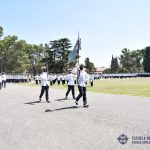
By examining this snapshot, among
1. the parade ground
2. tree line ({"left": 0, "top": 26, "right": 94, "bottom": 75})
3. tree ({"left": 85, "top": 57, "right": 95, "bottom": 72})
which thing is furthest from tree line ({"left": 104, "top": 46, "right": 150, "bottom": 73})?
the parade ground

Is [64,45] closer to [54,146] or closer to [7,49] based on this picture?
[7,49]

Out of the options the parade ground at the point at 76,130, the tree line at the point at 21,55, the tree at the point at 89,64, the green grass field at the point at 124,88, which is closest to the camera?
the parade ground at the point at 76,130

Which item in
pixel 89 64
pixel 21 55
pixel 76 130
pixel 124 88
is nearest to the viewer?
pixel 76 130

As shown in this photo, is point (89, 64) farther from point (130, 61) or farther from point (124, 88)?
point (124, 88)

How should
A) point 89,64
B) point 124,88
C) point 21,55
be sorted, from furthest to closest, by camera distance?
point 89,64 < point 21,55 < point 124,88

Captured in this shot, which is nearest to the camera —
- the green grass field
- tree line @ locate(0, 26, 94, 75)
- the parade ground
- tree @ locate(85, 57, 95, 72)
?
the parade ground

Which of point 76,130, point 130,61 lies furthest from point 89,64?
point 76,130

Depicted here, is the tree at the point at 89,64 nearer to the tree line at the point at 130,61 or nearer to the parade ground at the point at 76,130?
the tree line at the point at 130,61

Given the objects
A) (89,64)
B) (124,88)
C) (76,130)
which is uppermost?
(89,64)

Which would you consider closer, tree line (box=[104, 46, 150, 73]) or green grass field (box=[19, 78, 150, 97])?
green grass field (box=[19, 78, 150, 97])

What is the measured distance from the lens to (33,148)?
302 inches

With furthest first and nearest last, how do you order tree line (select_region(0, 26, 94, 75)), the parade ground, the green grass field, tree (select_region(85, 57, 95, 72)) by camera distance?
tree (select_region(85, 57, 95, 72)), tree line (select_region(0, 26, 94, 75)), the green grass field, the parade ground

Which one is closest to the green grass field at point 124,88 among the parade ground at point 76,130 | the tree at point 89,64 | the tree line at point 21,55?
the parade ground at point 76,130

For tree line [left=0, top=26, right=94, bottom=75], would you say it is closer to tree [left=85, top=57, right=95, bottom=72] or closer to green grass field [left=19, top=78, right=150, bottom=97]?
tree [left=85, top=57, right=95, bottom=72]
